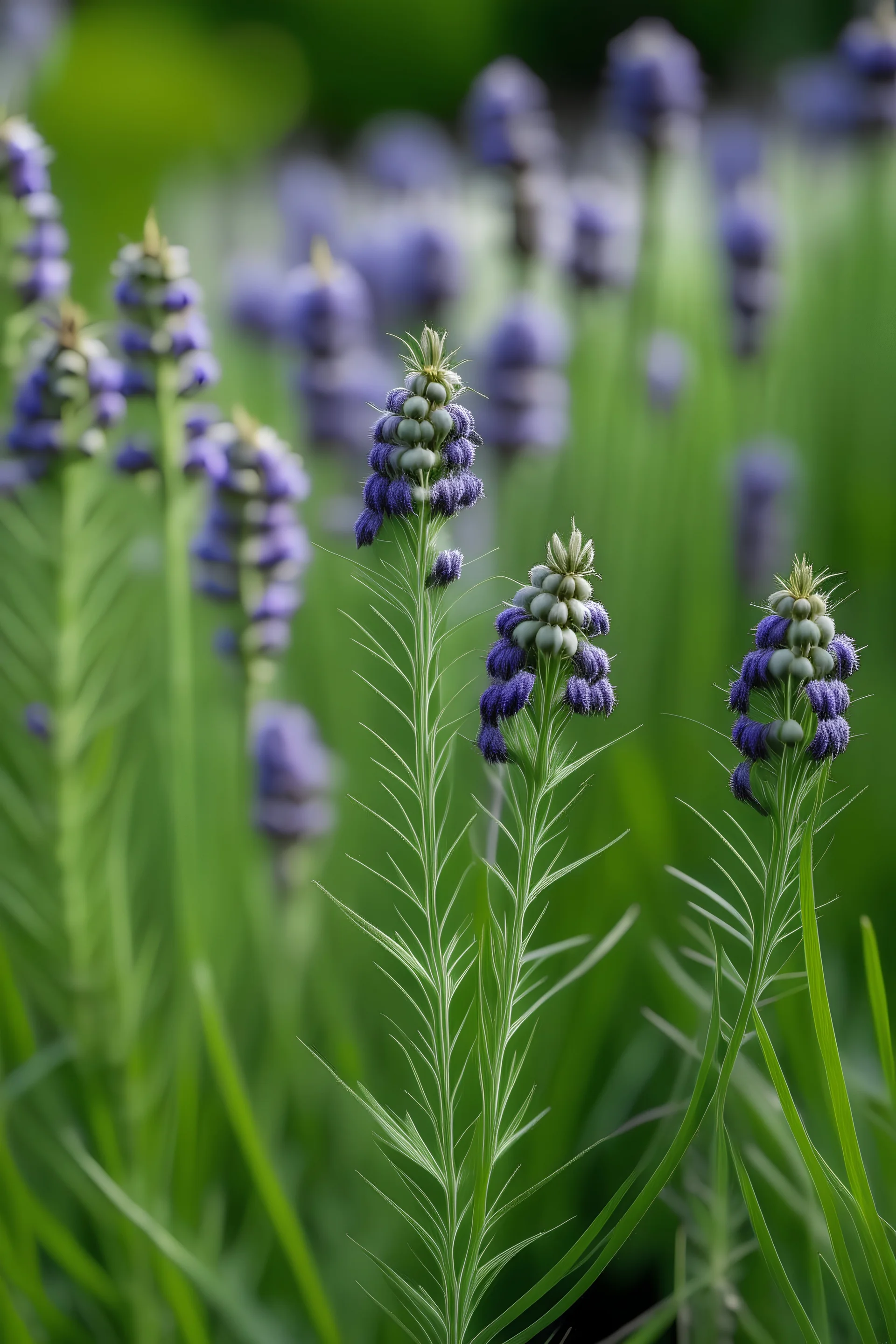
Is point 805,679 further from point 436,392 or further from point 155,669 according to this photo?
point 155,669

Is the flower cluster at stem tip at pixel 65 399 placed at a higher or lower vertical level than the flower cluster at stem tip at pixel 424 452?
higher

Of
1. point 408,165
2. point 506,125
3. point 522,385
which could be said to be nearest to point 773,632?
point 522,385

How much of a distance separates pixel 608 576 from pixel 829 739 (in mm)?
986

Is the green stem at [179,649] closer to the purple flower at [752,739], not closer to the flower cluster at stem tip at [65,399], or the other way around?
the flower cluster at stem tip at [65,399]

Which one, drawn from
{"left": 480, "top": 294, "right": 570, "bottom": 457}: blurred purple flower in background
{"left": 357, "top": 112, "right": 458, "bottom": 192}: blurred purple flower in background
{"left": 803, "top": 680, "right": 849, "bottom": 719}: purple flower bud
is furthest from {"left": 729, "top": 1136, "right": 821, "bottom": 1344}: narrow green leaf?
{"left": 357, "top": 112, "right": 458, "bottom": 192}: blurred purple flower in background

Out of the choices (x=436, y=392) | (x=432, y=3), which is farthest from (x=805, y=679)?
(x=432, y=3)

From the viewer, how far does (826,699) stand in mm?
334

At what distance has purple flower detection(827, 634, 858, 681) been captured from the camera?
0.35m

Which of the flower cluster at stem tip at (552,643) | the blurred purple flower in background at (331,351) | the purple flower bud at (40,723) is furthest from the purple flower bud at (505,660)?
the blurred purple flower in background at (331,351)

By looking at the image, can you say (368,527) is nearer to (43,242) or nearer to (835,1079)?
(835,1079)

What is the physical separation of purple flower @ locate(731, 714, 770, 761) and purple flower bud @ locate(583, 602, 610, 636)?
47 mm

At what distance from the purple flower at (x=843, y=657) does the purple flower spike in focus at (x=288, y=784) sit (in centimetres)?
46

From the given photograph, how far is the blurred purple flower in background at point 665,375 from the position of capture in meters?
1.25

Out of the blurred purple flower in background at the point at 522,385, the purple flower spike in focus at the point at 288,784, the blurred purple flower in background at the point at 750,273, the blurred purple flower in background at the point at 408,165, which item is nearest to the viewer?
the purple flower spike in focus at the point at 288,784
